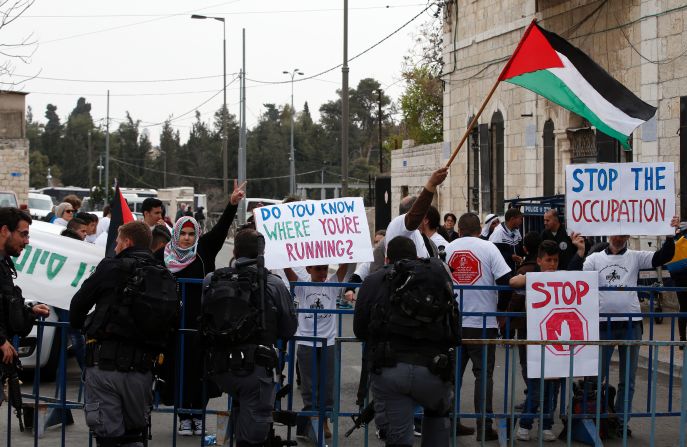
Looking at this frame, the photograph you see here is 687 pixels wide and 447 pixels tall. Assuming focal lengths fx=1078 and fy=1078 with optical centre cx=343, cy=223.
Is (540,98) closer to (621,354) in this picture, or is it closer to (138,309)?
(621,354)

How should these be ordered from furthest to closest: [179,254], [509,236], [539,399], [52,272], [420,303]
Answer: [509,236] → [52,272] → [179,254] → [539,399] → [420,303]

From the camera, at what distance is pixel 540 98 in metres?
22.5

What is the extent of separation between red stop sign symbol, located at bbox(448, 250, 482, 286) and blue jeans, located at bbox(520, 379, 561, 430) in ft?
3.37

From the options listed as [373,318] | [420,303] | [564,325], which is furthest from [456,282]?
[420,303]

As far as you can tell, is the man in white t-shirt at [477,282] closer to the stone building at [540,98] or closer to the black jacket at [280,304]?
the black jacket at [280,304]

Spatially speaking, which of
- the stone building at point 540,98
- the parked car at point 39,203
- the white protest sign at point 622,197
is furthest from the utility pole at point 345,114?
the parked car at point 39,203

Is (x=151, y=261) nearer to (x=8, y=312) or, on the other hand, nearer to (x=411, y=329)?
(x=8, y=312)

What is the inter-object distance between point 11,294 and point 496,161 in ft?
65.4

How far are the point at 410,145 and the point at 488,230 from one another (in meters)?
17.2

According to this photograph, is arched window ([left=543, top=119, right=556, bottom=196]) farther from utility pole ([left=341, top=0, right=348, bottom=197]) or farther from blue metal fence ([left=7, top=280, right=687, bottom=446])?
blue metal fence ([left=7, top=280, right=687, bottom=446])

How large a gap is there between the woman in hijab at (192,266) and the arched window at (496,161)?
1694cm

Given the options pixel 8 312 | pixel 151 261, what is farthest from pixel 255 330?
pixel 8 312

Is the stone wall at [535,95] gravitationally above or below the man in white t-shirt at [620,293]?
above

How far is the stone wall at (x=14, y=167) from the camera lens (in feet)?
133
